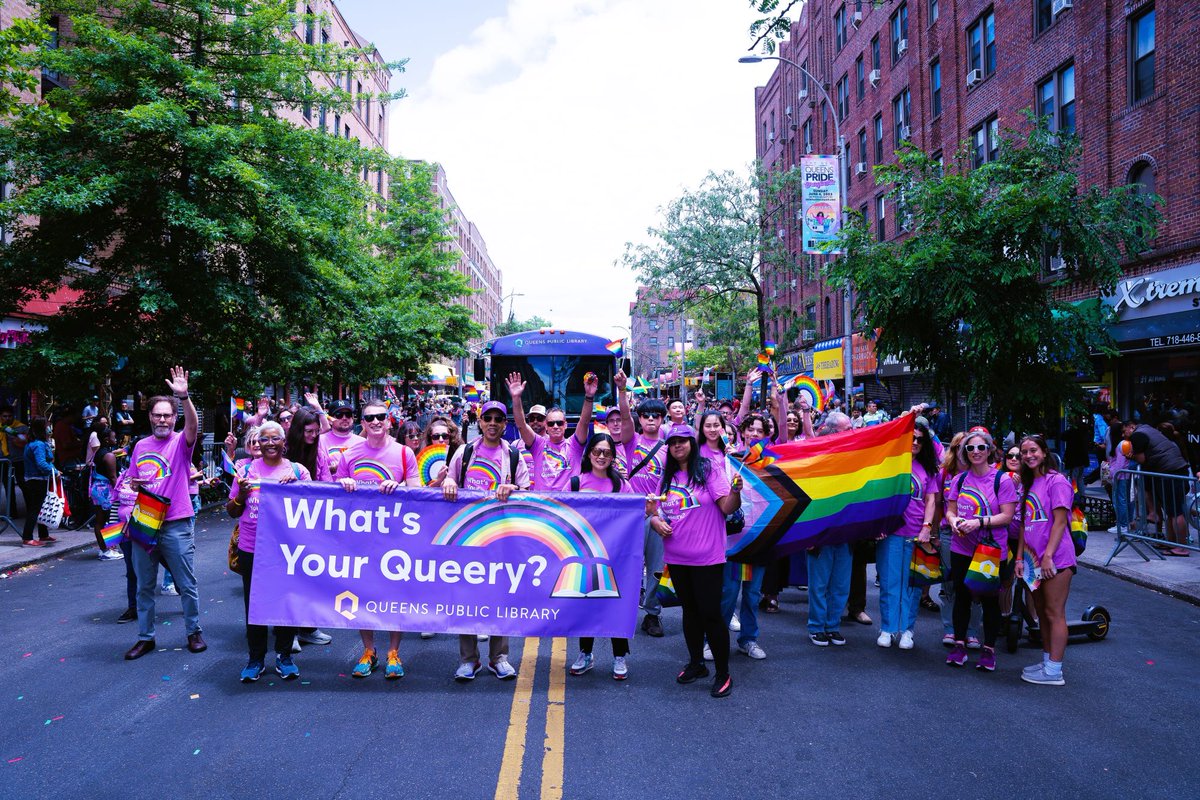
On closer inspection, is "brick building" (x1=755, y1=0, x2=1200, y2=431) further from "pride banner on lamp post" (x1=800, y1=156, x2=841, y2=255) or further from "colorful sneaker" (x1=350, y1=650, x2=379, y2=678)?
"colorful sneaker" (x1=350, y1=650, x2=379, y2=678)

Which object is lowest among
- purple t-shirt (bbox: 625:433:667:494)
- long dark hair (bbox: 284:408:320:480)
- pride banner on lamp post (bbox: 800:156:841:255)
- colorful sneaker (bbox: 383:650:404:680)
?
colorful sneaker (bbox: 383:650:404:680)

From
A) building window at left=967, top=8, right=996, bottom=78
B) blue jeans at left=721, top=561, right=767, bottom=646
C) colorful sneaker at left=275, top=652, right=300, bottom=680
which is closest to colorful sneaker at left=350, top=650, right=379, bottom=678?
colorful sneaker at left=275, top=652, right=300, bottom=680

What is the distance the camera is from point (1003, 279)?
999 centimetres

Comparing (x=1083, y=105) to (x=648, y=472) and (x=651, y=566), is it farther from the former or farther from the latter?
(x=648, y=472)

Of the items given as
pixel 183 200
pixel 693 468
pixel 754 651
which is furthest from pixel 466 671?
pixel 183 200

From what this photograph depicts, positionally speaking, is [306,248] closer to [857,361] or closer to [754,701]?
[754,701]

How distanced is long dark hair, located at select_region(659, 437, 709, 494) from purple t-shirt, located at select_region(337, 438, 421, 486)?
6.49 ft

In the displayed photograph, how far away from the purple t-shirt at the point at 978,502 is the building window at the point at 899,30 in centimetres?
2868

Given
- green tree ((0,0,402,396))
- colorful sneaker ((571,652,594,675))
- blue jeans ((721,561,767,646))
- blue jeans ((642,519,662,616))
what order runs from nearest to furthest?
1. colorful sneaker ((571,652,594,675))
2. blue jeans ((721,561,767,646))
3. blue jeans ((642,519,662,616))
4. green tree ((0,0,402,396))

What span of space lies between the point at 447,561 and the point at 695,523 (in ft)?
5.86

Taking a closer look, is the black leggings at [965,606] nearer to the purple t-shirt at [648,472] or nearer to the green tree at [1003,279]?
the purple t-shirt at [648,472]

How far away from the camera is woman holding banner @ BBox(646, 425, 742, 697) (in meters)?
5.55

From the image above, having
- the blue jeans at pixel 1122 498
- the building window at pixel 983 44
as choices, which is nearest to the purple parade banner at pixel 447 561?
the blue jeans at pixel 1122 498

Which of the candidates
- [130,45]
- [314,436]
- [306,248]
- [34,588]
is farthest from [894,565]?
[130,45]
